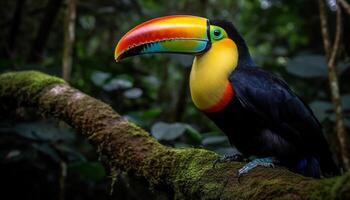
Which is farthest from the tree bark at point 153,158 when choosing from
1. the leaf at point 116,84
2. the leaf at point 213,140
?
the leaf at point 116,84

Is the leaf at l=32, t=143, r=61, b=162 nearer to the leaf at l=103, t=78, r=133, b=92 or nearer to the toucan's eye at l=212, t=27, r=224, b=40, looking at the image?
the leaf at l=103, t=78, r=133, b=92

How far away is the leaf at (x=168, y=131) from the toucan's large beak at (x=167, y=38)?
743mm

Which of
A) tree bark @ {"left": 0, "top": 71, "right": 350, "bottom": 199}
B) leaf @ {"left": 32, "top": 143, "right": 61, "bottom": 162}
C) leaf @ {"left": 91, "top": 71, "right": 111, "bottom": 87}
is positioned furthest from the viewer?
leaf @ {"left": 91, "top": 71, "right": 111, "bottom": 87}

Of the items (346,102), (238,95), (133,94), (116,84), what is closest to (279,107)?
(238,95)

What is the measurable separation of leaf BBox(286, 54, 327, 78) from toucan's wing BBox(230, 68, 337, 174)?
4.27 feet

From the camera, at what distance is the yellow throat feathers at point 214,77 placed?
88.3 inches

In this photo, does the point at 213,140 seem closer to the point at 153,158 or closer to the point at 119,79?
the point at 153,158

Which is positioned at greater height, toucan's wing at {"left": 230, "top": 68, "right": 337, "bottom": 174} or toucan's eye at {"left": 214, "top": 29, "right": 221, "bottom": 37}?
toucan's eye at {"left": 214, "top": 29, "right": 221, "bottom": 37}

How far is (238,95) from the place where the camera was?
2.23m

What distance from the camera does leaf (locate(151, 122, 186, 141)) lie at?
2938 millimetres

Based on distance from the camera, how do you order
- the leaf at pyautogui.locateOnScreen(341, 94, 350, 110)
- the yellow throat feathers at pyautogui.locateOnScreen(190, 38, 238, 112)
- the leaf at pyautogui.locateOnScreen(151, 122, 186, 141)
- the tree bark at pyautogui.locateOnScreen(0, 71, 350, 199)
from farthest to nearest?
the leaf at pyautogui.locateOnScreen(341, 94, 350, 110) < the leaf at pyautogui.locateOnScreen(151, 122, 186, 141) < the yellow throat feathers at pyautogui.locateOnScreen(190, 38, 238, 112) < the tree bark at pyautogui.locateOnScreen(0, 71, 350, 199)

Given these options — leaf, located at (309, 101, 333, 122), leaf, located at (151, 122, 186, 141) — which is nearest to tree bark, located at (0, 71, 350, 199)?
leaf, located at (151, 122, 186, 141)

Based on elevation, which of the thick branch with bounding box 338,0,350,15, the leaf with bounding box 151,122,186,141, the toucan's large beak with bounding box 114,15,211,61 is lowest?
the leaf with bounding box 151,122,186,141

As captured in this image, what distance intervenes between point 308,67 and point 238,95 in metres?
1.71
